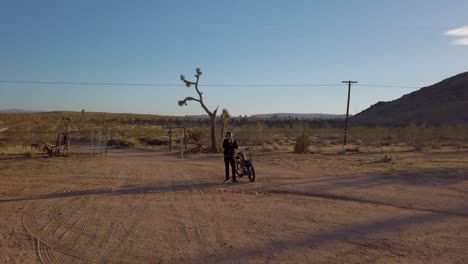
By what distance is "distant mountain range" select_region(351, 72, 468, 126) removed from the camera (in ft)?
258

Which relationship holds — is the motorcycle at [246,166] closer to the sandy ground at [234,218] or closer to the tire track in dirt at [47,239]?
the sandy ground at [234,218]

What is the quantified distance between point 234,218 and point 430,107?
8704 centimetres

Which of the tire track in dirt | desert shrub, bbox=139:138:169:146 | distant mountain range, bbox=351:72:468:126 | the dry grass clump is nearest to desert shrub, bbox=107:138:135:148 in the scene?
desert shrub, bbox=139:138:169:146

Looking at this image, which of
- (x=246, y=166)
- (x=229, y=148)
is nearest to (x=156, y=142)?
(x=229, y=148)

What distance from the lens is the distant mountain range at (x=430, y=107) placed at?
78500mm

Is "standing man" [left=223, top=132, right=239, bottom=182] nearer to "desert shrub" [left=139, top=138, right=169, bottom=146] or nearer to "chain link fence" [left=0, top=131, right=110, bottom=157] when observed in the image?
"chain link fence" [left=0, top=131, right=110, bottom=157]

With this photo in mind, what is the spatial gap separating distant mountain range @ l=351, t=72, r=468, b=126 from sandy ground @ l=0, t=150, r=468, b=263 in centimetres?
6757

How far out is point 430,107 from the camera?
87250 mm

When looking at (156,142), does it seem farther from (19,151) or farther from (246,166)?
(246,166)

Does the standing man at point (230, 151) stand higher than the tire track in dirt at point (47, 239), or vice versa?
the standing man at point (230, 151)

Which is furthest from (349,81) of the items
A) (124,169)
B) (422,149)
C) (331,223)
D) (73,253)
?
(73,253)

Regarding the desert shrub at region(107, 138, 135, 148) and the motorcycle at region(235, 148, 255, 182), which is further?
the desert shrub at region(107, 138, 135, 148)

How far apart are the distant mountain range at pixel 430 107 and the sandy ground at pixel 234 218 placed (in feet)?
222

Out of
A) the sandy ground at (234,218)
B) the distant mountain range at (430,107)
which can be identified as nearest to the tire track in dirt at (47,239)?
the sandy ground at (234,218)
